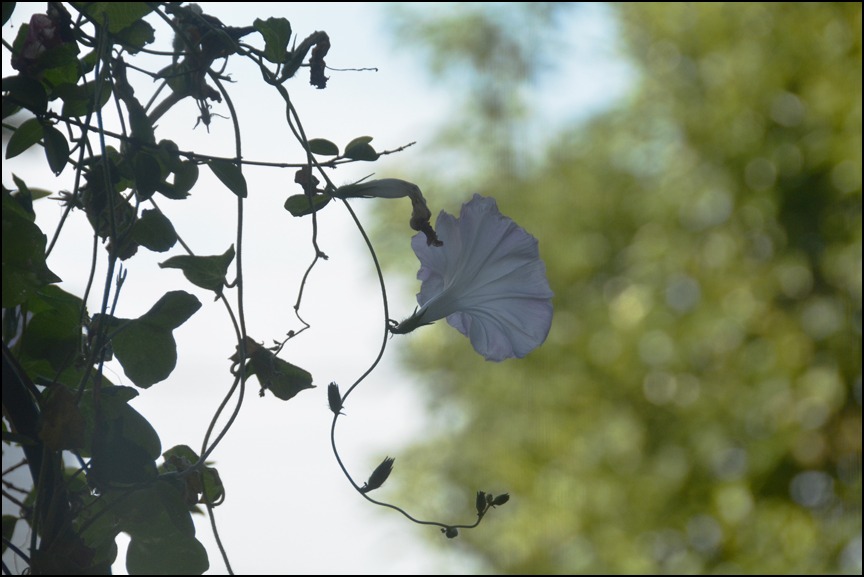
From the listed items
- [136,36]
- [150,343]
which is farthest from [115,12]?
[150,343]

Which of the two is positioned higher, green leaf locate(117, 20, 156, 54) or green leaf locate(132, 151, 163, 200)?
green leaf locate(117, 20, 156, 54)

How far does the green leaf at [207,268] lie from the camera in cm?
36

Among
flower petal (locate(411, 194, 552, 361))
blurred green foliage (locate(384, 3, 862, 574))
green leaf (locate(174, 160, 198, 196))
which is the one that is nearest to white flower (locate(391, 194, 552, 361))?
flower petal (locate(411, 194, 552, 361))

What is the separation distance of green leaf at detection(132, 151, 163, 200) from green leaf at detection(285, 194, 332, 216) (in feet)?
0.18

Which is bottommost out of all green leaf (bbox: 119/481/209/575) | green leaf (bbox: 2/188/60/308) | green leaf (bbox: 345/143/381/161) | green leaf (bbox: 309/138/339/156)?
green leaf (bbox: 119/481/209/575)

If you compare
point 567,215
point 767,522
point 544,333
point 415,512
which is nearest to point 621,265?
point 567,215

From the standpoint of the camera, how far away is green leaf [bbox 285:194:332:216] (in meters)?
0.37

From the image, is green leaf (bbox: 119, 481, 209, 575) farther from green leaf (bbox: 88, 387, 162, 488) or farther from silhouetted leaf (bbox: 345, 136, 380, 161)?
silhouetted leaf (bbox: 345, 136, 380, 161)

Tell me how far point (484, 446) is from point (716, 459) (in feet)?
2.50

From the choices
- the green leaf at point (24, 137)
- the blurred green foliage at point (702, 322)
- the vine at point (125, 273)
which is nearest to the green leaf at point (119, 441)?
the vine at point (125, 273)

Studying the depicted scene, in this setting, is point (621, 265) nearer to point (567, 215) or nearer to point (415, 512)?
point (567, 215)

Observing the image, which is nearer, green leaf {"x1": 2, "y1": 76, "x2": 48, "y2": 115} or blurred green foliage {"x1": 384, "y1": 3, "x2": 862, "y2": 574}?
green leaf {"x1": 2, "y1": 76, "x2": 48, "y2": 115}

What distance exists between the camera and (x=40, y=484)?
31 cm

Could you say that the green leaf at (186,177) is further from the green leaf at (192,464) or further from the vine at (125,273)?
the green leaf at (192,464)
